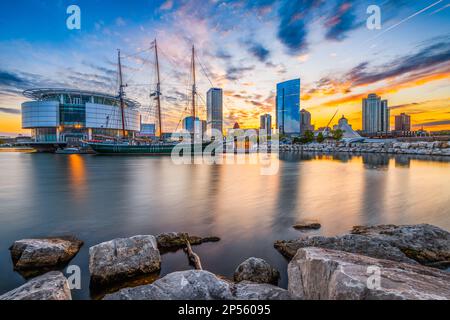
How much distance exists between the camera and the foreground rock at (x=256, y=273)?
5.10 meters

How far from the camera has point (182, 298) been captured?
374 cm

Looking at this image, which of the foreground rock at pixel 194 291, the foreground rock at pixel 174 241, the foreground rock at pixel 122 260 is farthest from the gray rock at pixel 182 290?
the foreground rock at pixel 174 241

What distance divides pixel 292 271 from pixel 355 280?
1543 mm

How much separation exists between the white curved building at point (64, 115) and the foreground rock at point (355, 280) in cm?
11772

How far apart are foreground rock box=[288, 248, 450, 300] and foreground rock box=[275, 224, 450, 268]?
169 cm

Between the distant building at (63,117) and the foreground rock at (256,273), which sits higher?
the distant building at (63,117)

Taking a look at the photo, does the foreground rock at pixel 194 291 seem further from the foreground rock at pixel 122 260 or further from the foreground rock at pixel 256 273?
the foreground rock at pixel 122 260

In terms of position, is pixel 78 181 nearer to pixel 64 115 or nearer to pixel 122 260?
pixel 122 260

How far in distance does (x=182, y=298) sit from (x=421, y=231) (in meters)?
7.37

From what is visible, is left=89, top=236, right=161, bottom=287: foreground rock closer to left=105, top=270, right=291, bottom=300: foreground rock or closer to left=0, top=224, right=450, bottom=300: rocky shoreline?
left=0, top=224, right=450, bottom=300: rocky shoreline

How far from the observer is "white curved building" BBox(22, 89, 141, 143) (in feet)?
345

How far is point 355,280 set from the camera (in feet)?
10.3
